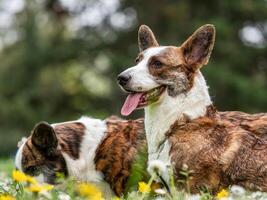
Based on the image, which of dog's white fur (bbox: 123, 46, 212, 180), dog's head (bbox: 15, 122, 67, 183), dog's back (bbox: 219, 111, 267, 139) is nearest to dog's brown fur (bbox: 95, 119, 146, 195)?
dog's head (bbox: 15, 122, 67, 183)

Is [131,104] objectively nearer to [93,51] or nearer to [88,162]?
[88,162]

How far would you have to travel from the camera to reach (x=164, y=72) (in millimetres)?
6926

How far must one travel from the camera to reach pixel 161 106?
695cm

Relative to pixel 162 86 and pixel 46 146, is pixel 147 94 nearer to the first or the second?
Answer: pixel 162 86

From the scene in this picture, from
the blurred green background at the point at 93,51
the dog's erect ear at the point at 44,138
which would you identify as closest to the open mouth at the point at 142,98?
the dog's erect ear at the point at 44,138

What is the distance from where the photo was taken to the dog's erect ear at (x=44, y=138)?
24.2ft

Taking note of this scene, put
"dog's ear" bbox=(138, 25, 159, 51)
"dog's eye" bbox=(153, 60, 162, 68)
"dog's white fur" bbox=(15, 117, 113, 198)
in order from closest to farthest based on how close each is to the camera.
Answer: "dog's eye" bbox=(153, 60, 162, 68) → "dog's white fur" bbox=(15, 117, 113, 198) → "dog's ear" bbox=(138, 25, 159, 51)

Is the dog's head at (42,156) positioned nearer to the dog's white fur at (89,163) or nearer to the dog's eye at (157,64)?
the dog's white fur at (89,163)

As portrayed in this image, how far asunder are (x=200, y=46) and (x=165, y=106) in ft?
2.26

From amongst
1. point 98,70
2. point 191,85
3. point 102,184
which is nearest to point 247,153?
point 191,85

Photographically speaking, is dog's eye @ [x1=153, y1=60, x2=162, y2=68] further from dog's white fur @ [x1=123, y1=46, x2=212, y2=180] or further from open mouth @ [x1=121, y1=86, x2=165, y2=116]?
open mouth @ [x1=121, y1=86, x2=165, y2=116]

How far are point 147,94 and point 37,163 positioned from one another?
4.54 ft

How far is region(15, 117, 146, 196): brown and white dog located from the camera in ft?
24.4

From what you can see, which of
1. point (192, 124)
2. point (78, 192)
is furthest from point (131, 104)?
point (78, 192)
